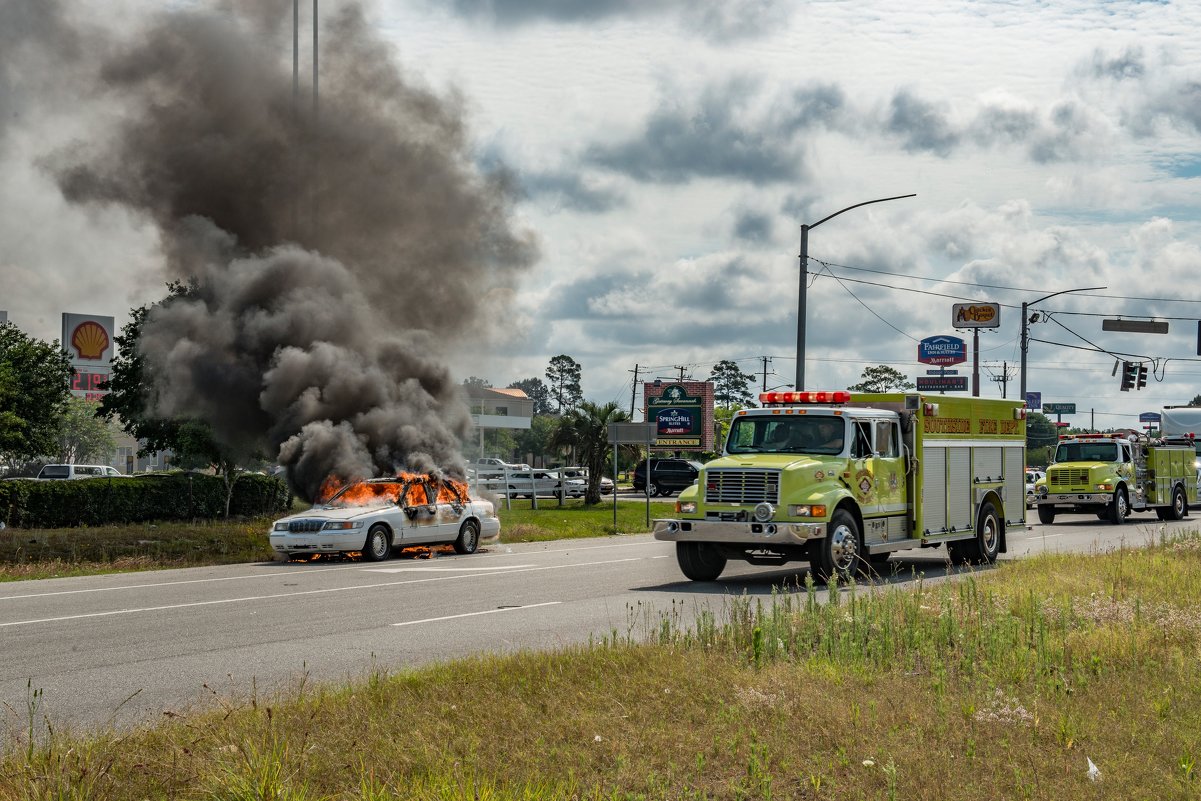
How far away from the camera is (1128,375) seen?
56.1 metres

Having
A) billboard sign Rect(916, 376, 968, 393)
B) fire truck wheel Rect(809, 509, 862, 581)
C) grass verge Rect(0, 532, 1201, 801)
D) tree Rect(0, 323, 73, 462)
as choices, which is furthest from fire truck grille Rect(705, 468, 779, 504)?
billboard sign Rect(916, 376, 968, 393)

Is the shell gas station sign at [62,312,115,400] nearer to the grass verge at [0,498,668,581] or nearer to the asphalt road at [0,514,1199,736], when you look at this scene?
the grass verge at [0,498,668,581]

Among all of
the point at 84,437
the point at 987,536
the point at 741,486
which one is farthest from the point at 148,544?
the point at 84,437

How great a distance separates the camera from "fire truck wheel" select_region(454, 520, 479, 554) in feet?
76.4

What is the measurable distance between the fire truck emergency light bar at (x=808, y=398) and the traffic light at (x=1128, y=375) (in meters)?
43.9

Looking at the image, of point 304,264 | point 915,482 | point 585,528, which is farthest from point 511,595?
point 304,264

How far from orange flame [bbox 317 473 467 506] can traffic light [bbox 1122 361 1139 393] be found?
41861 millimetres

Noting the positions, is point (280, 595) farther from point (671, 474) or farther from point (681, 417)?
point (681, 417)

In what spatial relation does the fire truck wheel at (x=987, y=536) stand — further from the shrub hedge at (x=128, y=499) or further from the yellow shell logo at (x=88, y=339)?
the yellow shell logo at (x=88, y=339)

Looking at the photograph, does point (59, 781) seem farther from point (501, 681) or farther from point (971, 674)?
point (971, 674)

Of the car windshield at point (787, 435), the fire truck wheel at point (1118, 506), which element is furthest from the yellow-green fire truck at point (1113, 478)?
the car windshield at point (787, 435)

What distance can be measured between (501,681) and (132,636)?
17.5 feet

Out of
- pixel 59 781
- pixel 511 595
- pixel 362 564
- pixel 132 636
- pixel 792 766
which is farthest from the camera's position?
pixel 362 564

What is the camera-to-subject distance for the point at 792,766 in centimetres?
583
